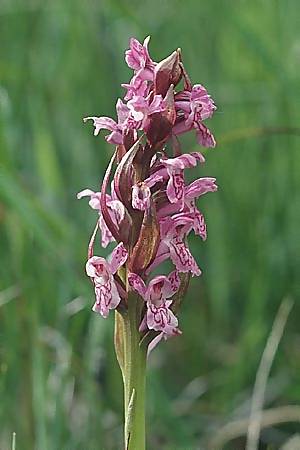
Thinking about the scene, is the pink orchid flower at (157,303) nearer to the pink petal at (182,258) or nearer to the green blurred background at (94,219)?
the pink petal at (182,258)

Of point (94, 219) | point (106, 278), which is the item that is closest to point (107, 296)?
point (106, 278)

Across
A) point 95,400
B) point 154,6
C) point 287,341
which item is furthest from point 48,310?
point 154,6

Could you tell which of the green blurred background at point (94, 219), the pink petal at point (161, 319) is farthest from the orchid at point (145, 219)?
the green blurred background at point (94, 219)

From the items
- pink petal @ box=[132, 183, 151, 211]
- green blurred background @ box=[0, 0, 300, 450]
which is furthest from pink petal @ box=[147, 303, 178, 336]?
green blurred background @ box=[0, 0, 300, 450]

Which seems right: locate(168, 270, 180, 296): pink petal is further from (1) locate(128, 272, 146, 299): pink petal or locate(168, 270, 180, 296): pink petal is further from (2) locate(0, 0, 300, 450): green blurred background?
(2) locate(0, 0, 300, 450): green blurred background

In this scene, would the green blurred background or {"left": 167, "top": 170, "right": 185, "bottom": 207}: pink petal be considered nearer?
{"left": 167, "top": 170, "right": 185, "bottom": 207}: pink petal
